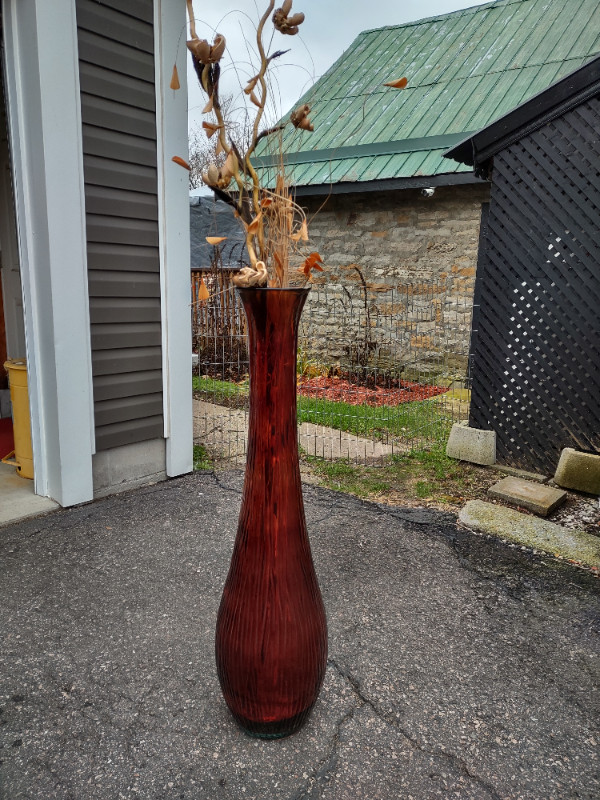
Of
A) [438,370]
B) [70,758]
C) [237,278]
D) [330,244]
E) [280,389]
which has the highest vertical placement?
[330,244]

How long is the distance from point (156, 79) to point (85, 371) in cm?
180

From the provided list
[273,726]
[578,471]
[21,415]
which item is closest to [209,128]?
[273,726]

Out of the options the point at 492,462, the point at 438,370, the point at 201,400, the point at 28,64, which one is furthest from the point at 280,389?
the point at 438,370

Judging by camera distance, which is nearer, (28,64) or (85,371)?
(28,64)

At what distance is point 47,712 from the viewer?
5.87 ft

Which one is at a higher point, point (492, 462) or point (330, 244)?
point (330, 244)

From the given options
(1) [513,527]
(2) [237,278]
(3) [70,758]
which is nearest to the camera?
(2) [237,278]

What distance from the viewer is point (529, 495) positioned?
3.65 m

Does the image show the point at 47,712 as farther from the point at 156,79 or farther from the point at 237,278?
the point at 156,79

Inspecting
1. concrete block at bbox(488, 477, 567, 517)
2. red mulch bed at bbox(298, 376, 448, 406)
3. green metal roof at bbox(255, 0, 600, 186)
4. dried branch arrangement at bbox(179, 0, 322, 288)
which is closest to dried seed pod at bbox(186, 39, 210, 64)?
dried branch arrangement at bbox(179, 0, 322, 288)

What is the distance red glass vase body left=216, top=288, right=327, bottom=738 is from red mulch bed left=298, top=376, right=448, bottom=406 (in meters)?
4.33

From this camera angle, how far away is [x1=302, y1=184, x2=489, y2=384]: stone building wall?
6.64 metres

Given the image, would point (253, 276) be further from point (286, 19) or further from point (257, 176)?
point (286, 19)

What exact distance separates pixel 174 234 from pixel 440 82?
18.9 feet
